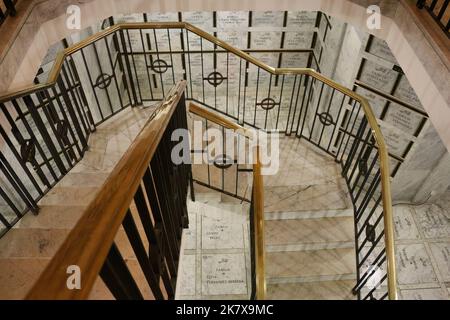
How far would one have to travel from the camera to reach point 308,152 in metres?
4.48

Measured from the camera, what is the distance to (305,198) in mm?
3914

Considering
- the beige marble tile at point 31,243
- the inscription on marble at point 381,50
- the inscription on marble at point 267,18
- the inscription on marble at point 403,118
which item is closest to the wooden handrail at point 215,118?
the beige marble tile at point 31,243

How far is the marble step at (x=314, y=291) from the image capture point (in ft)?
12.0

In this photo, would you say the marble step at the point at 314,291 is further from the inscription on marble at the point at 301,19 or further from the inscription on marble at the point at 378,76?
the inscription on marble at the point at 301,19

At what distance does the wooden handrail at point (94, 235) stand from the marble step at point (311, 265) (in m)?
2.71

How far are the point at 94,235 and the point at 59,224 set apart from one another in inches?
81.2

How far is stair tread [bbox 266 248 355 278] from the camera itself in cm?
363

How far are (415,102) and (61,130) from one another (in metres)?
4.14

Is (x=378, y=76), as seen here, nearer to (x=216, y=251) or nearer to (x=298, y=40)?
(x=298, y=40)

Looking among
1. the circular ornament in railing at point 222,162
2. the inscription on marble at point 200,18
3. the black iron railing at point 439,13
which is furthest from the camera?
the inscription on marble at point 200,18

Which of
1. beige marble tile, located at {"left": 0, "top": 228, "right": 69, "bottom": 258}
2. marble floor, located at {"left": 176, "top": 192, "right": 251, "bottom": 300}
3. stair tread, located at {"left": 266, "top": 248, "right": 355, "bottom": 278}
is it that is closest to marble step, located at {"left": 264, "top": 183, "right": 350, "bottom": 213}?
marble floor, located at {"left": 176, "top": 192, "right": 251, "bottom": 300}

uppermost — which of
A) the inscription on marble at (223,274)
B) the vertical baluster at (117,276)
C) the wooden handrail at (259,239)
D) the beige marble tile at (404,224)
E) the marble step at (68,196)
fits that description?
the vertical baluster at (117,276)

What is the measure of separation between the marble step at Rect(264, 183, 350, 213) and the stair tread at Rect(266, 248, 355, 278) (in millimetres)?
480
